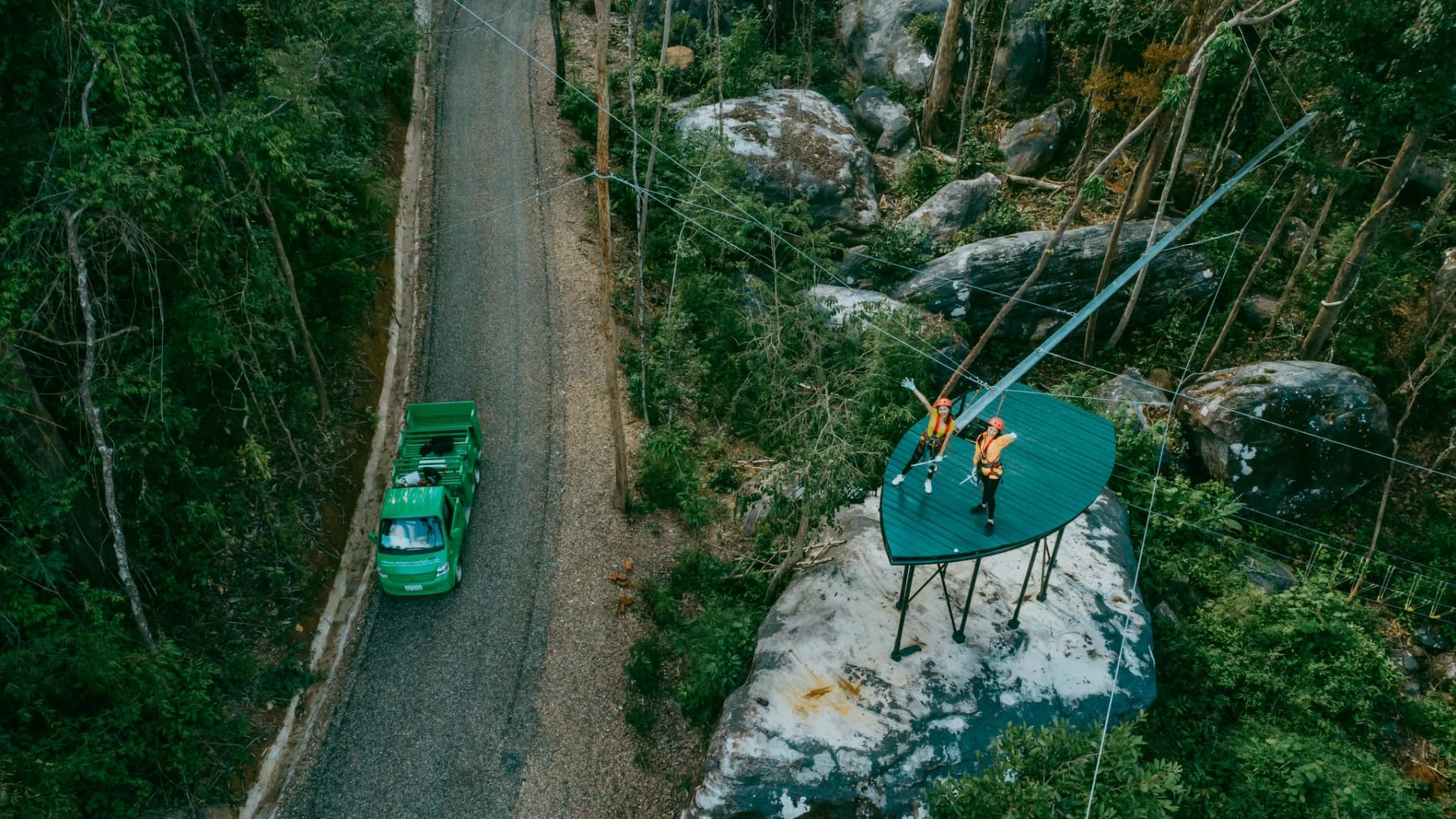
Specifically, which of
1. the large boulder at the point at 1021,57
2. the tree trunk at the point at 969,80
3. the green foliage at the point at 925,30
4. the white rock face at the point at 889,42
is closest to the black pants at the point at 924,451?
the tree trunk at the point at 969,80

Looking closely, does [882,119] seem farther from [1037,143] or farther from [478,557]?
[478,557]

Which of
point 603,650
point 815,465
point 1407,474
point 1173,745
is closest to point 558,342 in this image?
point 603,650

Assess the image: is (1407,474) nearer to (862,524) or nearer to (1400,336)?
(1400,336)

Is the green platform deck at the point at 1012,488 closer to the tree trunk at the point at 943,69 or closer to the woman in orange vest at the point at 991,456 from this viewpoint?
the woman in orange vest at the point at 991,456

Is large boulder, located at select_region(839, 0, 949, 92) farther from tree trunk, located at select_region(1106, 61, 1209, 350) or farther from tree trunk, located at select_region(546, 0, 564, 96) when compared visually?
tree trunk, located at select_region(546, 0, 564, 96)

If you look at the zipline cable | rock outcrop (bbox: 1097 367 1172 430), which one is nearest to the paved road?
the zipline cable
